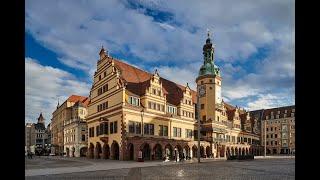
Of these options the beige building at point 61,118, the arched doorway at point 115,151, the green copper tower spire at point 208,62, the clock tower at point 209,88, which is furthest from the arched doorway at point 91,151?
the beige building at point 61,118

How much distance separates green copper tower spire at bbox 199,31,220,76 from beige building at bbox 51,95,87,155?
3993 cm

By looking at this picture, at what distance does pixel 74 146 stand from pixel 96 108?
26.5 m

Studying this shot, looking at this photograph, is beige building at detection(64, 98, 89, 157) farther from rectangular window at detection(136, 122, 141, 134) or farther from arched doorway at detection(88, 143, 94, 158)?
rectangular window at detection(136, 122, 141, 134)

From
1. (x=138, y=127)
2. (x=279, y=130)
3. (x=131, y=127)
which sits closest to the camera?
(x=131, y=127)

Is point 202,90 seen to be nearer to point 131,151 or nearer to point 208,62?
point 208,62

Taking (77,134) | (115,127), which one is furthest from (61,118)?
(115,127)

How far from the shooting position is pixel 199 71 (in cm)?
7269

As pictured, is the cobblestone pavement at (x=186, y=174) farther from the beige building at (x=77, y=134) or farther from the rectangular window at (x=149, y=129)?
the beige building at (x=77, y=134)

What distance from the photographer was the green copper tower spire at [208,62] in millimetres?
71425

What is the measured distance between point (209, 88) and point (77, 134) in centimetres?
3141

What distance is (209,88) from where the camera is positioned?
70625 millimetres

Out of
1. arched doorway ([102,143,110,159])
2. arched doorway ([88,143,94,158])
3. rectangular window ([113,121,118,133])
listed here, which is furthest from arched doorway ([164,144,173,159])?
arched doorway ([88,143,94,158])
